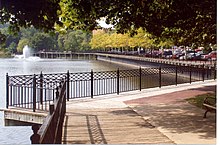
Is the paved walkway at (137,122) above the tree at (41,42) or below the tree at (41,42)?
below

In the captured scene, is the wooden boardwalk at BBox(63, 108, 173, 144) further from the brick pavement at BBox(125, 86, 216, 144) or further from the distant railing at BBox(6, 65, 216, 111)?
the distant railing at BBox(6, 65, 216, 111)

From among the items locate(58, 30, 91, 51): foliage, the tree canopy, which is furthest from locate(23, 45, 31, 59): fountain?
the tree canopy

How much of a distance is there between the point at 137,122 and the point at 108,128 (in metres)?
1.11

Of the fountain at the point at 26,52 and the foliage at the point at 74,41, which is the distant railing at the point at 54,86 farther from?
the fountain at the point at 26,52

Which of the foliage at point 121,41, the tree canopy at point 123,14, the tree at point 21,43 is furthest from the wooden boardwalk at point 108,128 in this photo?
the tree at point 21,43

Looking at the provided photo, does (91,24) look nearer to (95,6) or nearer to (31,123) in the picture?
(95,6)

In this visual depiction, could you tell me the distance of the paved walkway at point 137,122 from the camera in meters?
8.23

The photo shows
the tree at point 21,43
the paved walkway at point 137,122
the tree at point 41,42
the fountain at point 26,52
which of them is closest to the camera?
the paved walkway at point 137,122

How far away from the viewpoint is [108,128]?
933 cm

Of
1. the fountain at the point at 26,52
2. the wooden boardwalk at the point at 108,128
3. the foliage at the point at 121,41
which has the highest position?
the foliage at the point at 121,41

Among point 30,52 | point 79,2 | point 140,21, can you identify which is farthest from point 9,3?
point 30,52

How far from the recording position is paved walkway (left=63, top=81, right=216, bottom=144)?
8.23 meters

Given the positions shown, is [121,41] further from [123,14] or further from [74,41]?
[123,14]

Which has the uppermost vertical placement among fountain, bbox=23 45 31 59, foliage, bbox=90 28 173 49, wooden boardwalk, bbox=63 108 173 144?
foliage, bbox=90 28 173 49
